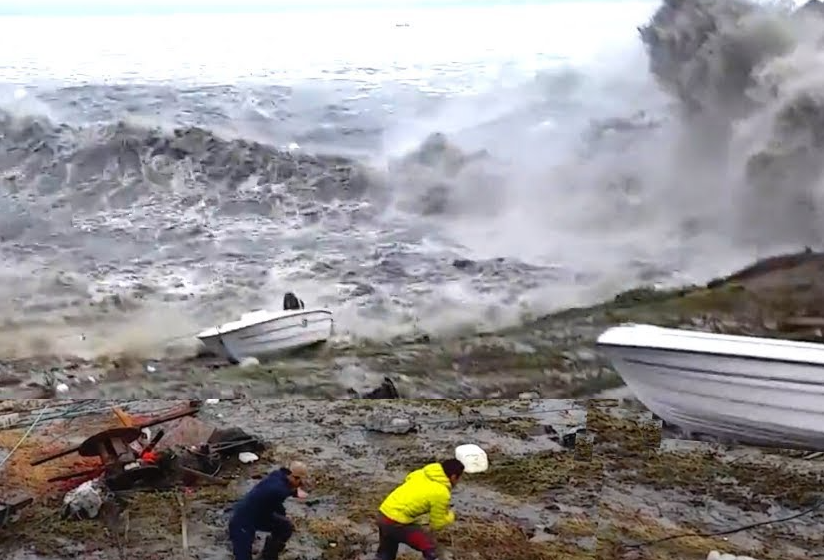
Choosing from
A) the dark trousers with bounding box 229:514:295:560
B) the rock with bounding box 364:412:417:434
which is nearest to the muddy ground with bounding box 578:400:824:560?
the rock with bounding box 364:412:417:434

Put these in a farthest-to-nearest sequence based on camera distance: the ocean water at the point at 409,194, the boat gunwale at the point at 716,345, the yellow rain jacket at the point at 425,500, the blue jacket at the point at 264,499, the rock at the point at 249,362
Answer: the ocean water at the point at 409,194 → the rock at the point at 249,362 → the boat gunwale at the point at 716,345 → the blue jacket at the point at 264,499 → the yellow rain jacket at the point at 425,500

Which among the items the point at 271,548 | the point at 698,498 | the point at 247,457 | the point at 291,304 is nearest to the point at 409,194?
the point at 291,304

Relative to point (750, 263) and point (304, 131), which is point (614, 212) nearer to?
point (750, 263)

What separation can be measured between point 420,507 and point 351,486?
262 centimetres

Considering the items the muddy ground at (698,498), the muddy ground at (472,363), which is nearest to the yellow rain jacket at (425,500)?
the muddy ground at (698,498)

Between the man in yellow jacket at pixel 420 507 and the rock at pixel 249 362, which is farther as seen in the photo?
the rock at pixel 249 362

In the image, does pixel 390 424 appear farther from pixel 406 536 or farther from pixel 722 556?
pixel 722 556

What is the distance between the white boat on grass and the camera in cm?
1527

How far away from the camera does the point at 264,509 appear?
758 centimetres

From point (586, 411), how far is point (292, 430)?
3.49 meters

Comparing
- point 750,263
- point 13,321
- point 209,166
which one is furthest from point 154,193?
point 750,263

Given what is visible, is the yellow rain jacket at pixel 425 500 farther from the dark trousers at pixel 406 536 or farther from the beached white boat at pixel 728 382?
the beached white boat at pixel 728 382

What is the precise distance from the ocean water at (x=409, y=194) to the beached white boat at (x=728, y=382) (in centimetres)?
649

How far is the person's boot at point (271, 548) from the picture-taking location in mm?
7898
